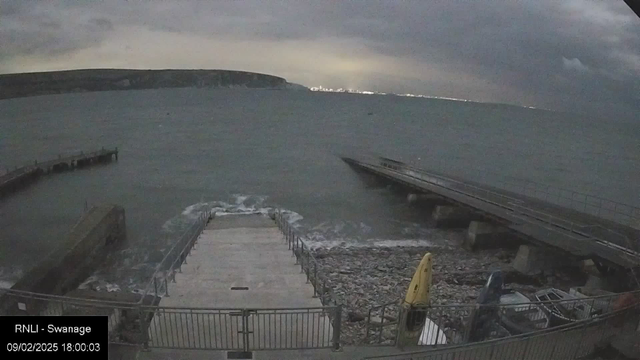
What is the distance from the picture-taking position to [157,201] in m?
32.0

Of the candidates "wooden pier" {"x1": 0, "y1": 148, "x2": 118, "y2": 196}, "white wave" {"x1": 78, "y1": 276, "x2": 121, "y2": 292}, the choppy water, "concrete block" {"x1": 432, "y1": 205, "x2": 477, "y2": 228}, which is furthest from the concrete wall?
"concrete block" {"x1": 432, "y1": 205, "x2": 477, "y2": 228}

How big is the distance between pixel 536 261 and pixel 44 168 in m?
41.9

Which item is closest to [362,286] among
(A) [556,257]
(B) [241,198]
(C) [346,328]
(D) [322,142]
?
(C) [346,328]

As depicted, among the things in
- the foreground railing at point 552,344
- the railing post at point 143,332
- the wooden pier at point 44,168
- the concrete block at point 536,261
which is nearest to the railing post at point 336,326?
the foreground railing at point 552,344

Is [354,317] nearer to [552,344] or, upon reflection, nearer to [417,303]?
[417,303]

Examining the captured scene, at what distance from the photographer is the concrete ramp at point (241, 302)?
24.8 ft

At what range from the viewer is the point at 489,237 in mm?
22156

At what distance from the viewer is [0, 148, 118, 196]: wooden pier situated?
32938 mm

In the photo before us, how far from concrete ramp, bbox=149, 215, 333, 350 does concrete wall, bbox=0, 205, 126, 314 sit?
5.07 meters

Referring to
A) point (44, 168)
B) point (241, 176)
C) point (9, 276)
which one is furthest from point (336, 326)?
point (44, 168)

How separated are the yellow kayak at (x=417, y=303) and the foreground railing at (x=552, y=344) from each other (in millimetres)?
755

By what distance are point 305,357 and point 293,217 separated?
2213 centimetres

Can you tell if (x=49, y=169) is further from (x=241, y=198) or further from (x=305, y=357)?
(x=305, y=357)

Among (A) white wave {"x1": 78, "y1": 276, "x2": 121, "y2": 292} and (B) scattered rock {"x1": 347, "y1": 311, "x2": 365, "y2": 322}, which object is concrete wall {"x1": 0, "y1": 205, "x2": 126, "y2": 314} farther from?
(B) scattered rock {"x1": 347, "y1": 311, "x2": 365, "y2": 322}
